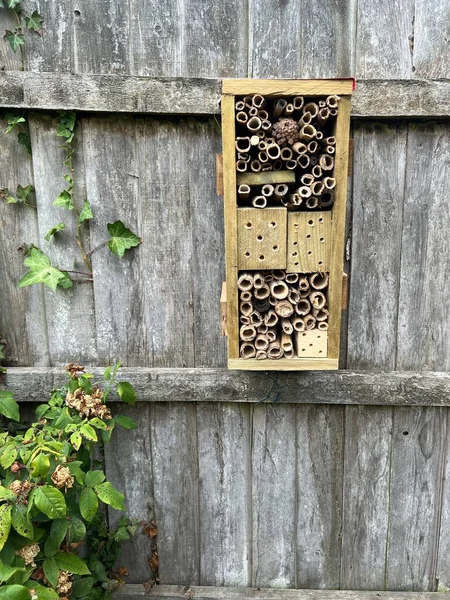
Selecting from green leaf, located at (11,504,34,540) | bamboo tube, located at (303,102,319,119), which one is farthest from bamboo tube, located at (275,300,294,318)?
green leaf, located at (11,504,34,540)

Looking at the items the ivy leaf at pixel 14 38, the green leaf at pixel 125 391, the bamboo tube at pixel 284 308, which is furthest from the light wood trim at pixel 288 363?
the ivy leaf at pixel 14 38

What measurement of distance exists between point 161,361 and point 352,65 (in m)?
1.15

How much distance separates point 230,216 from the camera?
1.11 m

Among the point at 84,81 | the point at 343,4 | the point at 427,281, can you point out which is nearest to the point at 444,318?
the point at 427,281

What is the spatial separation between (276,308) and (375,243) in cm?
51

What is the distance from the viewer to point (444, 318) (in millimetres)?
1503

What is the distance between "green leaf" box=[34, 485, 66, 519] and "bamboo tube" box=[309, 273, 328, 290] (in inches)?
34.0

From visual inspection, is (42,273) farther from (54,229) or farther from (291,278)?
(291,278)

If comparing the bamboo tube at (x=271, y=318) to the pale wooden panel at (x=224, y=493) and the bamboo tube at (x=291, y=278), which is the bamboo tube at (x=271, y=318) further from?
the pale wooden panel at (x=224, y=493)

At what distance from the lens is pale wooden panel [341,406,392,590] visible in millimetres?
1577

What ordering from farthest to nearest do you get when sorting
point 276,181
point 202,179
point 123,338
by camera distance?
point 123,338
point 202,179
point 276,181

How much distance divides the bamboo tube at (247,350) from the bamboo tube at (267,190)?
40 centimetres

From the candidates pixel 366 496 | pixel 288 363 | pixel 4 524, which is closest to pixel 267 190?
pixel 288 363

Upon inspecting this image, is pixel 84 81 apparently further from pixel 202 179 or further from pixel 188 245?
pixel 188 245
